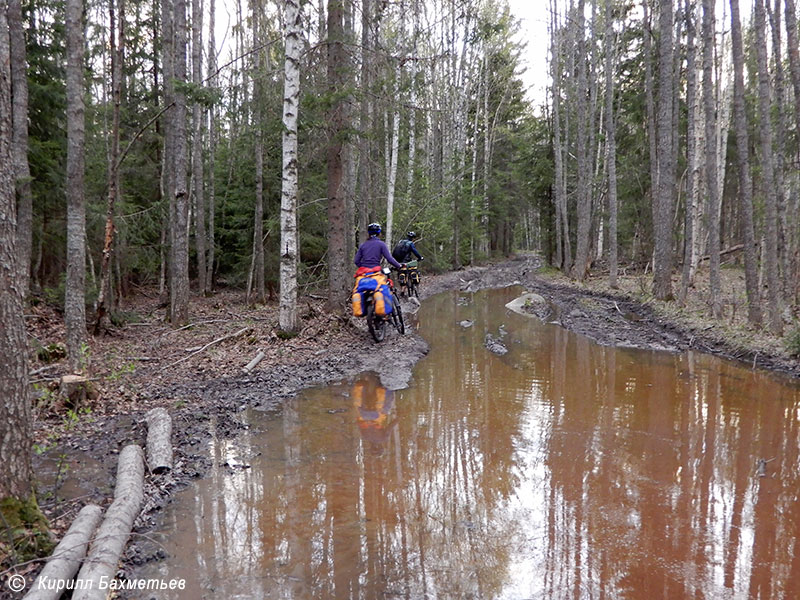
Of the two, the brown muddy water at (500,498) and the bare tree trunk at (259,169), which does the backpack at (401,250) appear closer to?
the bare tree trunk at (259,169)

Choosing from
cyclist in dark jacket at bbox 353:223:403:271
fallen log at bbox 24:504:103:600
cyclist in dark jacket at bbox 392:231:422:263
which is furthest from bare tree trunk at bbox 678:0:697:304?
fallen log at bbox 24:504:103:600

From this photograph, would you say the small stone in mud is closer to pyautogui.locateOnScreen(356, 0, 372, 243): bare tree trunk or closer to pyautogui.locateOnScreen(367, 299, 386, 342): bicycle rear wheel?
pyautogui.locateOnScreen(367, 299, 386, 342): bicycle rear wheel

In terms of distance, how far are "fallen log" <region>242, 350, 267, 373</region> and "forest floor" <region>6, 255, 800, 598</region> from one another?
12 centimetres

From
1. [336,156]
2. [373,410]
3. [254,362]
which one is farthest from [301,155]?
[373,410]

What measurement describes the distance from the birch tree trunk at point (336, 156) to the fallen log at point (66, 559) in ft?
27.4

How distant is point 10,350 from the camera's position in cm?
328

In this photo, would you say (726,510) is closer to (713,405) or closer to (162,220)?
(713,405)

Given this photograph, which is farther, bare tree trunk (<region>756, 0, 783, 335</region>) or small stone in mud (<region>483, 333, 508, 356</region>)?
bare tree trunk (<region>756, 0, 783, 335</region>)

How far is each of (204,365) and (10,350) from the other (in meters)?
5.17

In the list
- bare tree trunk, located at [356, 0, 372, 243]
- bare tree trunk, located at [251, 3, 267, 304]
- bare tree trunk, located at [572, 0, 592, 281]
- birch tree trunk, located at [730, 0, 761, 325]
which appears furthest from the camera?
bare tree trunk, located at [572, 0, 592, 281]

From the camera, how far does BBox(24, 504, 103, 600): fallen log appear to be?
8.98 ft

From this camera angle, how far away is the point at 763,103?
37.3ft

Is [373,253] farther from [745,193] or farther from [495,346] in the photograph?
[745,193]

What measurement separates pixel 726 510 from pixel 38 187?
13.3 meters
